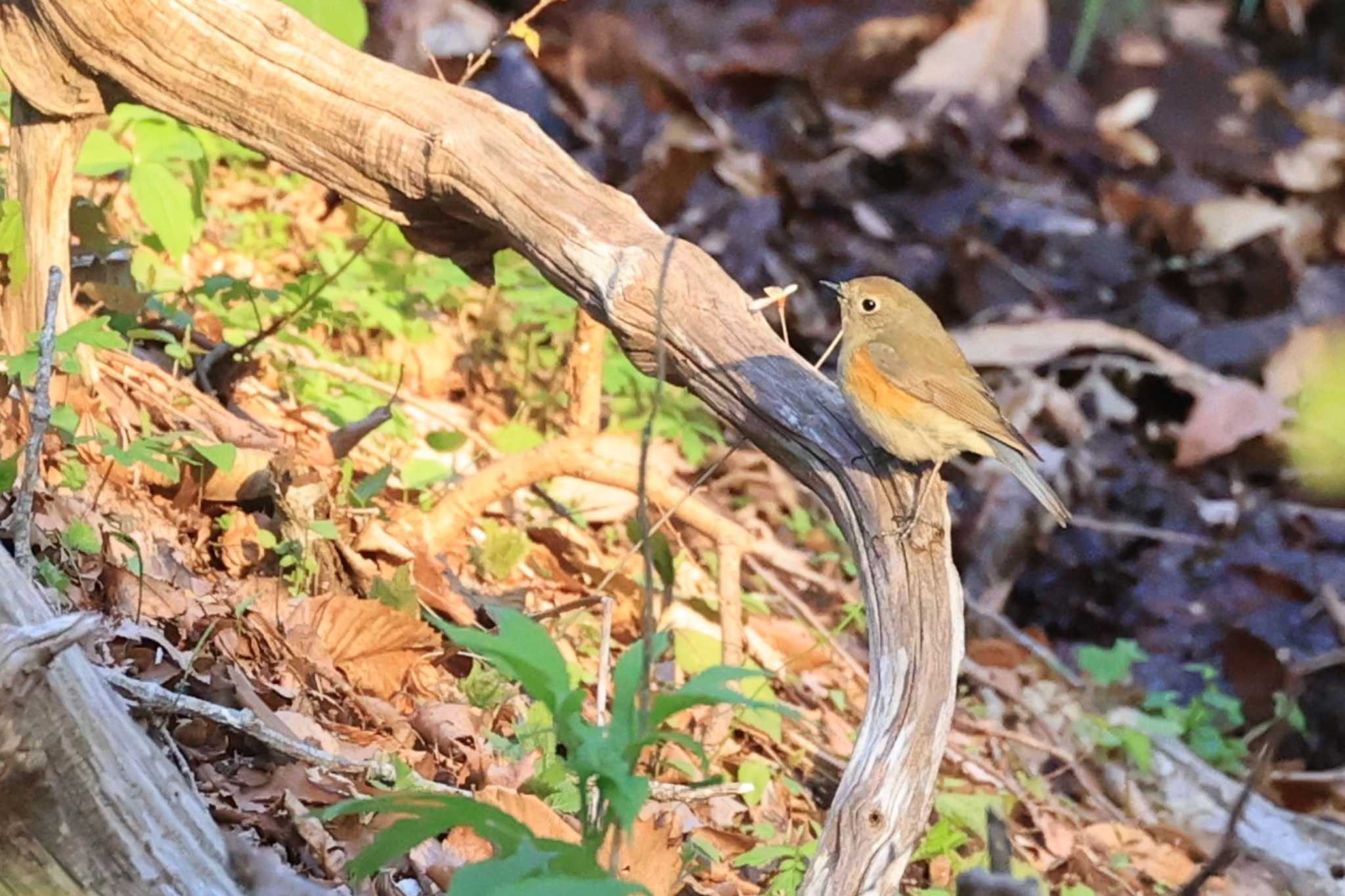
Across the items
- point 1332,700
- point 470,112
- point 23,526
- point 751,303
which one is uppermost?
point 470,112

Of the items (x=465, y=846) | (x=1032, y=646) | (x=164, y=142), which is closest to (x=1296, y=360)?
(x=1032, y=646)

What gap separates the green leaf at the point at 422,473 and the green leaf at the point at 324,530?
0.71m

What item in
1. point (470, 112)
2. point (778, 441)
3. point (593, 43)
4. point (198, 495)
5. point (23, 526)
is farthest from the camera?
point (593, 43)

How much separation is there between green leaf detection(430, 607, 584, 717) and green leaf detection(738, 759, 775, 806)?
174cm

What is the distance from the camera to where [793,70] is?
28.1 feet

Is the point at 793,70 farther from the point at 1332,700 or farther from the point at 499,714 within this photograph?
the point at 499,714

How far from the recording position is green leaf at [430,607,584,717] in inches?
73.0

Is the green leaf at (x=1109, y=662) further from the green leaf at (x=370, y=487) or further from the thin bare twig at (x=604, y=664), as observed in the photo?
the green leaf at (x=370, y=487)

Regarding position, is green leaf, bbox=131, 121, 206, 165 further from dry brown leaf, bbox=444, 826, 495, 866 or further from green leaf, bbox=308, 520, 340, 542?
dry brown leaf, bbox=444, 826, 495, 866

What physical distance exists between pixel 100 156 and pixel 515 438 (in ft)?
4.83

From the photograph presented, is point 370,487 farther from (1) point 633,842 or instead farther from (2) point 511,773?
(1) point 633,842

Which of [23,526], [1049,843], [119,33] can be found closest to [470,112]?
[119,33]

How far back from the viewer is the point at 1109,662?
5000mm

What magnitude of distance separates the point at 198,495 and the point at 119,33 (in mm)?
1060
